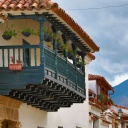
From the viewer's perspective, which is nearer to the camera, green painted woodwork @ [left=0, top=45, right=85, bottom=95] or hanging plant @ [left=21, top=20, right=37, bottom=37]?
green painted woodwork @ [left=0, top=45, right=85, bottom=95]

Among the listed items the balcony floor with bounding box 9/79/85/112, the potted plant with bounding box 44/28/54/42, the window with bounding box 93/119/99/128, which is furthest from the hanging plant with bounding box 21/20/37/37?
the window with bounding box 93/119/99/128

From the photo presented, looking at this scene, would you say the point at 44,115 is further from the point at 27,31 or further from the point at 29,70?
the point at 29,70

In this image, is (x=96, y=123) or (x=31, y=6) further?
(x=96, y=123)

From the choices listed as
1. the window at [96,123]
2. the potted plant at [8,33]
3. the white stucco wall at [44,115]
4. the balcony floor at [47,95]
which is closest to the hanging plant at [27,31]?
the potted plant at [8,33]

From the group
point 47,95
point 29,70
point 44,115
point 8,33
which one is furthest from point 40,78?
point 44,115

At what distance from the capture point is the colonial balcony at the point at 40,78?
17.2 meters

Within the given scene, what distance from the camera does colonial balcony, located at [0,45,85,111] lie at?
17.2 m

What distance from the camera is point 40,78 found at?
17.1m

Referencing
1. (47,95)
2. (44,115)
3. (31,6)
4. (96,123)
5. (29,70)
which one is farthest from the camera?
(96,123)

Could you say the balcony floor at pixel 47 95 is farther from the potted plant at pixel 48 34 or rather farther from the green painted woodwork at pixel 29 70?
the potted plant at pixel 48 34

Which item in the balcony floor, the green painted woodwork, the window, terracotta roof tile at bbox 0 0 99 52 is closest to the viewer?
terracotta roof tile at bbox 0 0 99 52

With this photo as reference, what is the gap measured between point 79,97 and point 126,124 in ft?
102

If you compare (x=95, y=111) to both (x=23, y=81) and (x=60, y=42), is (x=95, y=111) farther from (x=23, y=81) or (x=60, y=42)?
(x=23, y=81)

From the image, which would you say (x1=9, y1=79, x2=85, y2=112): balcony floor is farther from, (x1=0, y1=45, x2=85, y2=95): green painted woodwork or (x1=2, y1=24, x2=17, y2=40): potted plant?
(x1=2, y1=24, x2=17, y2=40): potted plant
